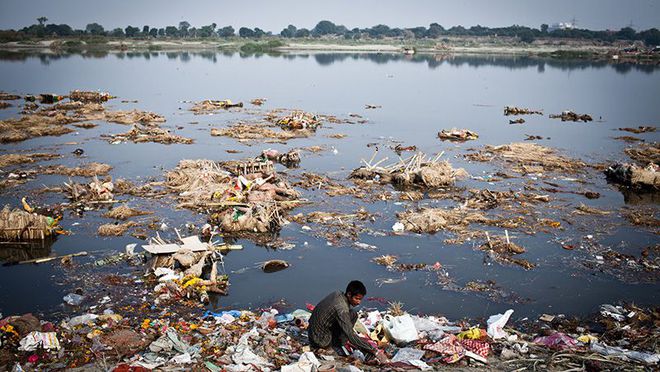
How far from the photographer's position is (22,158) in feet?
57.9

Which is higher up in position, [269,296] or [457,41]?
[457,41]

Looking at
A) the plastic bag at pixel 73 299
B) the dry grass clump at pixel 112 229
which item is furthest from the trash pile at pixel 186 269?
the dry grass clump at pixel 112 229

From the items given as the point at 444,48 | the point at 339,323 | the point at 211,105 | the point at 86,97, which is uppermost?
the point at 444,48

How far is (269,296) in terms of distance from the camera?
365 inches

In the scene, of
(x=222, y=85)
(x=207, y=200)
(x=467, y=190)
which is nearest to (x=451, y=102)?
(x=222, y=85)

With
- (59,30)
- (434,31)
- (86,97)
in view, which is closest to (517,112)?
(86,97)

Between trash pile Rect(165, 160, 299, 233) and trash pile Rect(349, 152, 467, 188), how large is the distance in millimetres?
3299

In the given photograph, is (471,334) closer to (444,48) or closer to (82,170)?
(82,170)

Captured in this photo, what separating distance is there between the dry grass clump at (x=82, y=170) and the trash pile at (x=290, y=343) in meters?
9.54

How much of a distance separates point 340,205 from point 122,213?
583cm

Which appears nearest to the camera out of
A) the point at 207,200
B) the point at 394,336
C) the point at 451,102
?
the point at 394,336

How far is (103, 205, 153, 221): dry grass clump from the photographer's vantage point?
1272 cm

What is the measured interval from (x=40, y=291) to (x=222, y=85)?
39.8m

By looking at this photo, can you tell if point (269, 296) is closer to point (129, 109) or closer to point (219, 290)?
point (219, 290)
